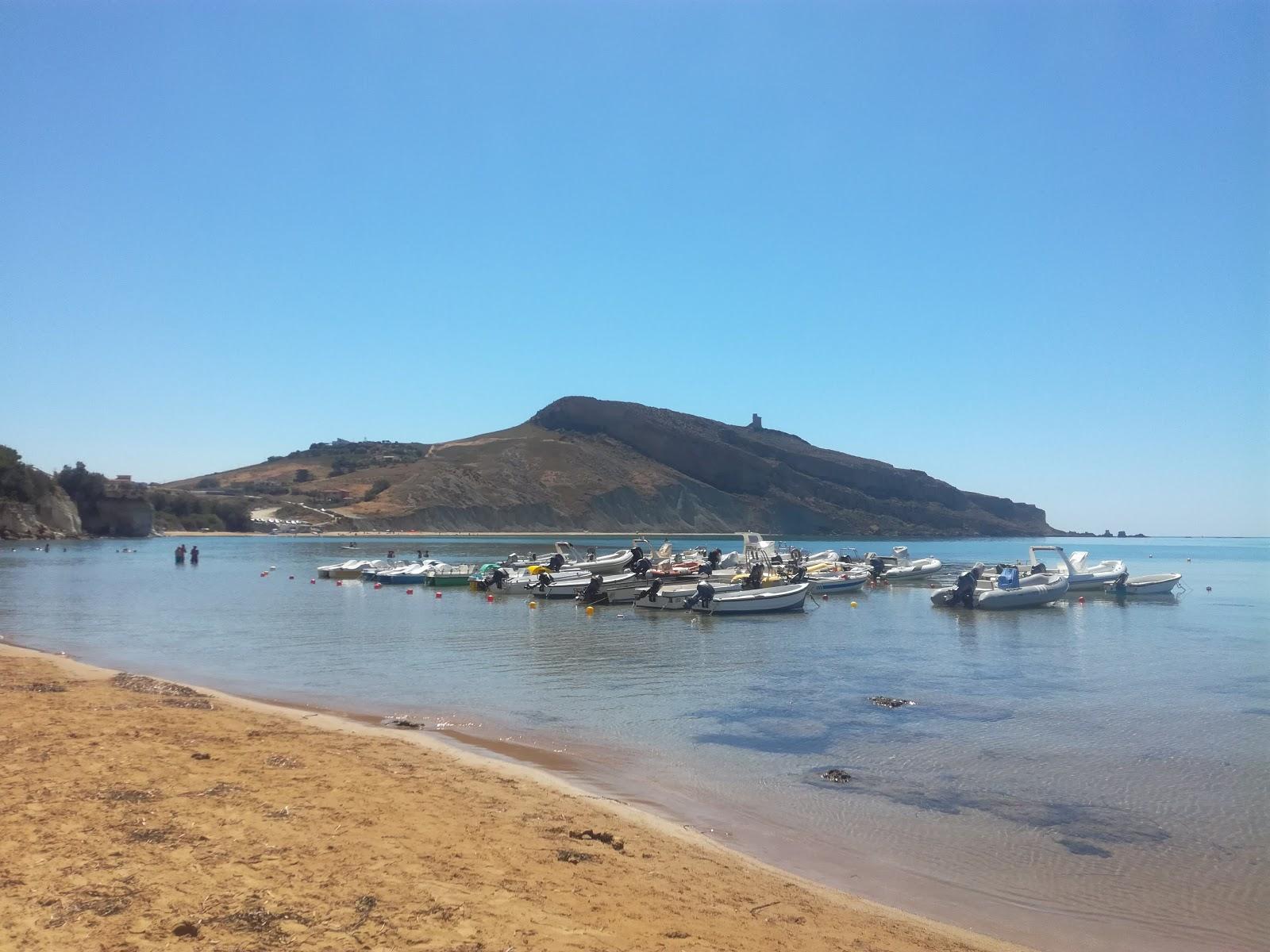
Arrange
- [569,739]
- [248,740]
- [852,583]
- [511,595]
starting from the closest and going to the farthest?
[248,740] < [569,739] < [511,595] < [852,583]

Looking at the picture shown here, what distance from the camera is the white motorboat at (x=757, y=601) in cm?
3772

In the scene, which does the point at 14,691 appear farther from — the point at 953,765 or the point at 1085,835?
the point at 1085,835

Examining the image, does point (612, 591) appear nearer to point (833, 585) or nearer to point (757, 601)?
point (757, 601)

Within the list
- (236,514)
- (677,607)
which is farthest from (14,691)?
(236,514)

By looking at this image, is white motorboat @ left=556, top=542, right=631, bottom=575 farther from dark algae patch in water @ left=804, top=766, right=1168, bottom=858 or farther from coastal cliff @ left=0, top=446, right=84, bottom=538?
coastal cliff @ left=0, top=446, right=84, bottom=538

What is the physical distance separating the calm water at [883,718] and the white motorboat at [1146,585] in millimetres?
7531

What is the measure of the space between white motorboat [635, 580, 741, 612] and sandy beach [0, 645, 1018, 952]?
89.6 ft

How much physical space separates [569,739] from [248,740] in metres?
5.26

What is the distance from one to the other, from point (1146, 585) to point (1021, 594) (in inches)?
524

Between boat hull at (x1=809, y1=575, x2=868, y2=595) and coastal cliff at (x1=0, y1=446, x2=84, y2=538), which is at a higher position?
coastal cliff at (x1=0, y1=446, x2=84, y2=538)

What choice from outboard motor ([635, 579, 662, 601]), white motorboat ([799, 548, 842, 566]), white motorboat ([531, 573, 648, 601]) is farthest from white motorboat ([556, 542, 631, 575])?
white motorboat ([799, 548, 842, 566])

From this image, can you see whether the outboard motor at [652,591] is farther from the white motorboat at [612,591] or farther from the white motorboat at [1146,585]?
the white motorboat at [1146,585]

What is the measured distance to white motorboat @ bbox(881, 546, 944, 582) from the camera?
6109 centimetres

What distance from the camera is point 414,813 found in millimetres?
9164
